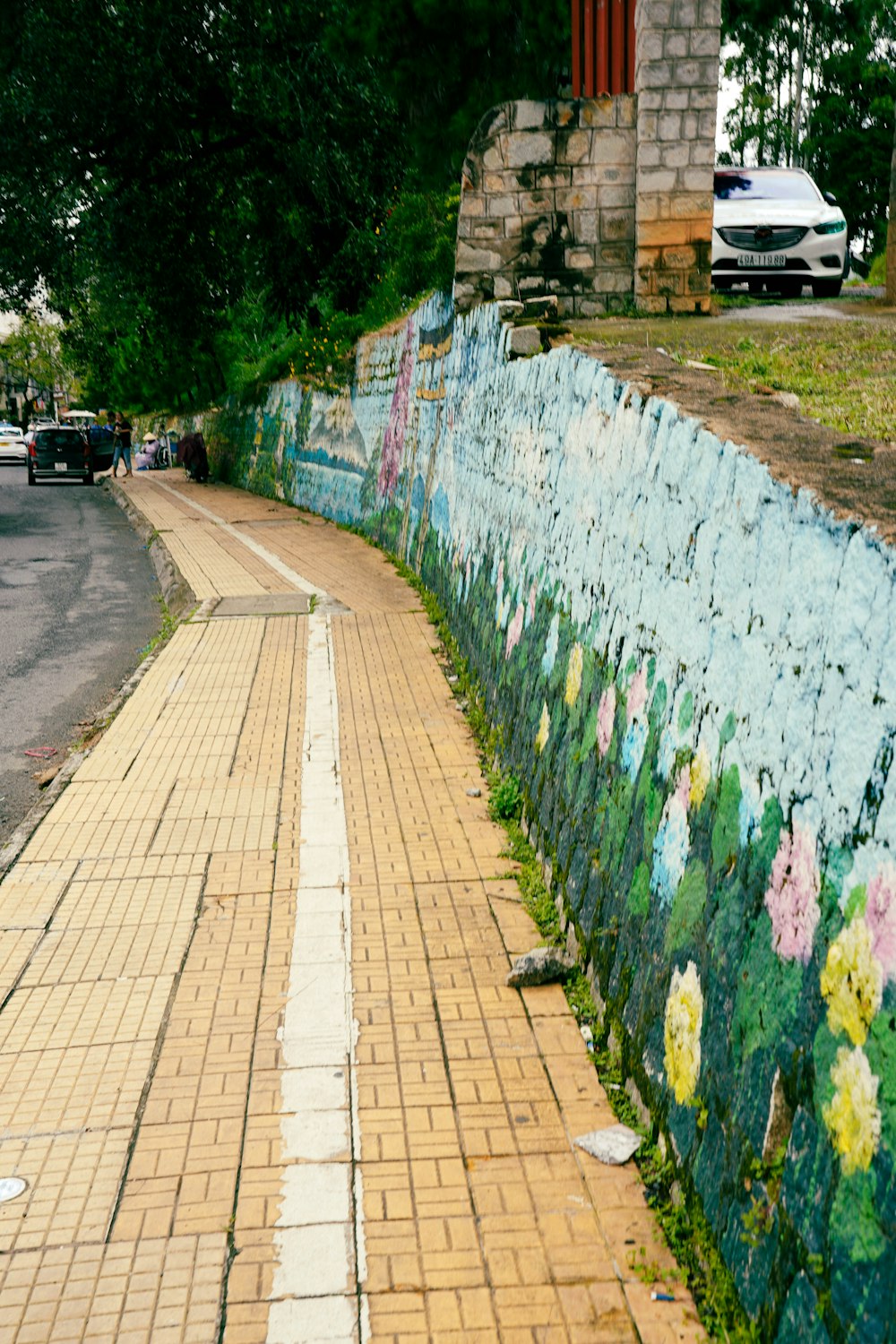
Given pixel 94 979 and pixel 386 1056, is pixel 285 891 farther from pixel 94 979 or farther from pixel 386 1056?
pixel 386 1056

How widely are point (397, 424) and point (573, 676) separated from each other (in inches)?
359

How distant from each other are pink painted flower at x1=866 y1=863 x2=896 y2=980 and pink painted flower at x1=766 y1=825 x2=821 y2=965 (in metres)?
0.22

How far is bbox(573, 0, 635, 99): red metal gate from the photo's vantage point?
9.21 metres

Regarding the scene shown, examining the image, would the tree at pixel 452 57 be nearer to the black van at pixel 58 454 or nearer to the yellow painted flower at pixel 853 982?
the black van at pixel 58 454

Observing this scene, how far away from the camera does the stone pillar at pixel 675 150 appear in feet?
28.8

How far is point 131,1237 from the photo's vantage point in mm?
2865

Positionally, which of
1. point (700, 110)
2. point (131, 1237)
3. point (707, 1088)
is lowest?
point (131, 1237)

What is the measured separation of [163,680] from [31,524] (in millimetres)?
13047

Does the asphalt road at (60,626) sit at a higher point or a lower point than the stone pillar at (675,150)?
lower

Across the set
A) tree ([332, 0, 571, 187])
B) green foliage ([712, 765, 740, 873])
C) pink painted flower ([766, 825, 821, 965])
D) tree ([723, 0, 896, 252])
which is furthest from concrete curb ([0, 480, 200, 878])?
tree ([723, 0, 896, 252])

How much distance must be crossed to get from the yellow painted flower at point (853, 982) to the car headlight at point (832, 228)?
33.8ft

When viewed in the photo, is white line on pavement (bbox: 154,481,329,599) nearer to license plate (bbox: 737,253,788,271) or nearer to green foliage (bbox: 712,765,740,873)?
license plate (bbox: 737,253,788,271)

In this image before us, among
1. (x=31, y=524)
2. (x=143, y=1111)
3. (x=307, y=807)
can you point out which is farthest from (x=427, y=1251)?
(x=31, y=524)

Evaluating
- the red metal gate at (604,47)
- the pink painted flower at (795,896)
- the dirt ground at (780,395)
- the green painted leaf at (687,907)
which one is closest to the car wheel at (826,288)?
Result: the dirt ground at (780,395)
